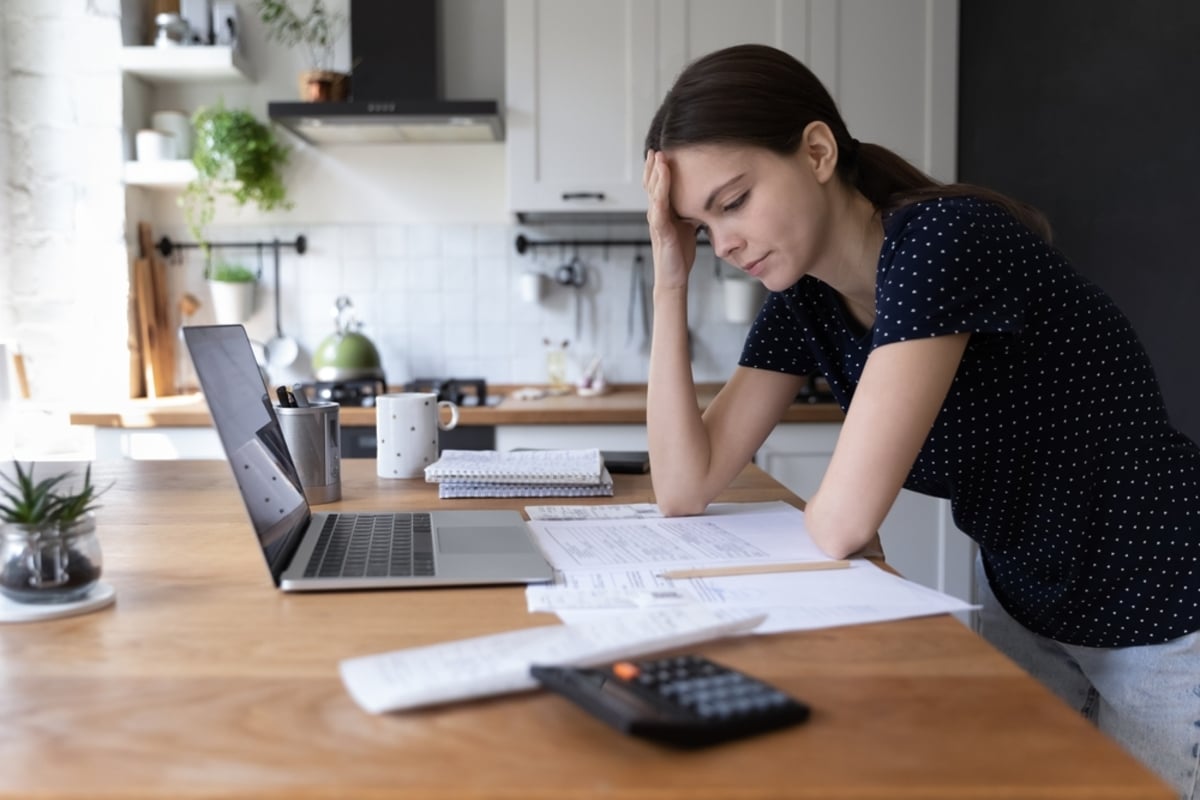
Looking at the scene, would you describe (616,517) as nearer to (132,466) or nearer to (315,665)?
(315,665)

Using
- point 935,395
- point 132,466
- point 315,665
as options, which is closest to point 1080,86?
point 935,395

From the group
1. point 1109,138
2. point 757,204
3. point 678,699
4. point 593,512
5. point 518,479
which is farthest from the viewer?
point 1109,138

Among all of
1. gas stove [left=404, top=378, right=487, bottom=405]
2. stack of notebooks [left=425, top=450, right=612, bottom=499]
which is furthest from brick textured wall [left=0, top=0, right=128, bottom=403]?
stack of notebooks [left=425, top=450, right=612, bottom=499]

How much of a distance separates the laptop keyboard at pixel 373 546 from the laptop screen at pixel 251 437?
0.11ft

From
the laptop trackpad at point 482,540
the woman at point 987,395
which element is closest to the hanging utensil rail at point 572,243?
the woman at point 987,395

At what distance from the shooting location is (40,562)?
0.88 metres

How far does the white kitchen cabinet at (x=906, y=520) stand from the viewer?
2939mm

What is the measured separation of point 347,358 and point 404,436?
1.60 metres

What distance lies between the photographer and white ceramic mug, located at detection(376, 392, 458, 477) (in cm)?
162

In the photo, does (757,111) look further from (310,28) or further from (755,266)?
(310,28)

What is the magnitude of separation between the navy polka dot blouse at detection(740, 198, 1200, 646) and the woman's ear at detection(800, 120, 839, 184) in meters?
0.10

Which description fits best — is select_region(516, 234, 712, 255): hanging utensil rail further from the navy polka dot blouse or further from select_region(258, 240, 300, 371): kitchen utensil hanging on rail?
the navy polka dot blouse

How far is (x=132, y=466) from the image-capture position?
5.88 feet

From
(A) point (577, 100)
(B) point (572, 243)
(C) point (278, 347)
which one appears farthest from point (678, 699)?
(C) point (278, 347)
